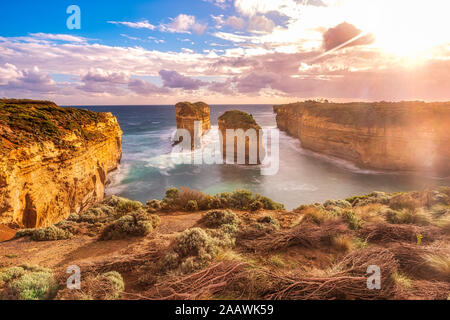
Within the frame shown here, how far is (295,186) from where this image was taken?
67.5 ft

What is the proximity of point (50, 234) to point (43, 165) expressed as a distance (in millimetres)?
5565

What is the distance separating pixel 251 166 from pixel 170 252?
2318 centimetres

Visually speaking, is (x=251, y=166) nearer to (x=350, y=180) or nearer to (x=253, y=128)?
(x=253, y=128)

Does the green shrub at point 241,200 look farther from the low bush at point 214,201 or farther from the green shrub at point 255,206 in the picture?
the green shrub at point 255,206

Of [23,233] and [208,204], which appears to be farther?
[208,204]

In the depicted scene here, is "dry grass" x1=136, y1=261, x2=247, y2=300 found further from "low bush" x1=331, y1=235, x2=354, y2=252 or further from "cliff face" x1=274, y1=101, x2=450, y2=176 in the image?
"cliff face" x1=274, y1=101, x2=450, y2=176

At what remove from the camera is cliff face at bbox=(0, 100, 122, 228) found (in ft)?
26.4

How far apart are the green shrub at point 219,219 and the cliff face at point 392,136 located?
25.9m

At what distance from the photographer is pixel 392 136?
23.8 meters

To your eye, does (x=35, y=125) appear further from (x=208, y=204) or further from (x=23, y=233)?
(x=208, y=204)

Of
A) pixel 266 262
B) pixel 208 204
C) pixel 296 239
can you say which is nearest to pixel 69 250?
pixel 266 262

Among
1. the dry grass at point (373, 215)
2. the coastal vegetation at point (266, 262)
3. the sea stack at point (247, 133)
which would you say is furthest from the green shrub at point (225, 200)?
the sea stack at point (247, 133)

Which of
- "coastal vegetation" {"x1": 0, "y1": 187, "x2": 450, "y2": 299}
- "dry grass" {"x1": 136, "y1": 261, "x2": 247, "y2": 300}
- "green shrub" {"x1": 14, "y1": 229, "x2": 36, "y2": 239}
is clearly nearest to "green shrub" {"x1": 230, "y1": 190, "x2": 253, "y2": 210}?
"coastal vegetation" {"x1": 0, "y1": 187, "x2": 450, "y2": 299}

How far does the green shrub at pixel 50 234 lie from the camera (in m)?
6.07
